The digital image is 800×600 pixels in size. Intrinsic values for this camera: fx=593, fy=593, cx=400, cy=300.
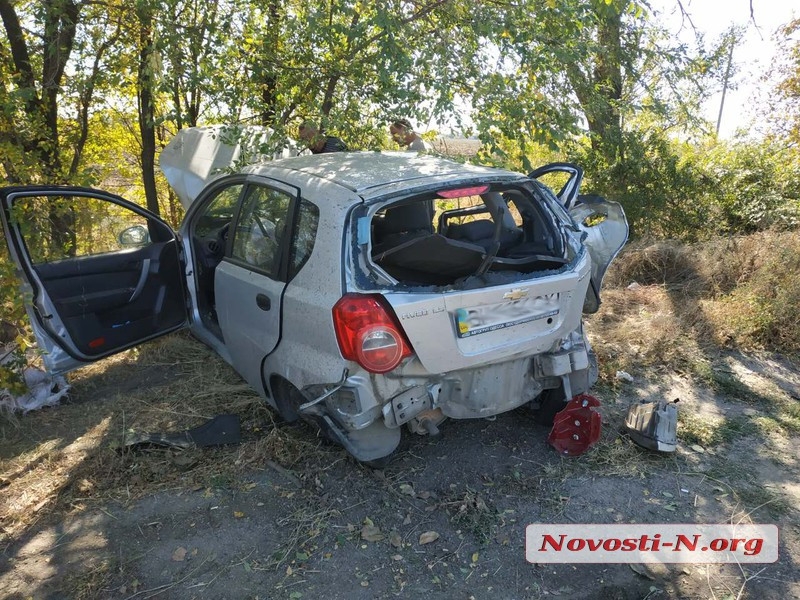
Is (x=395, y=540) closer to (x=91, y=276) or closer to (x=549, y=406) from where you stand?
(x=549, y=406)

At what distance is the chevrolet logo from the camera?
303cm

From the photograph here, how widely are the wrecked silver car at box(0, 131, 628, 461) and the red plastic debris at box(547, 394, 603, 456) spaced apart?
0.09 m

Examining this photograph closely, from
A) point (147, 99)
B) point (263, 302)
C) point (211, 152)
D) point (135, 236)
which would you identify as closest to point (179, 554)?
point (263, 302)

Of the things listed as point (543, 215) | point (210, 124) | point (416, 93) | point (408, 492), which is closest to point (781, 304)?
point (543, 215)

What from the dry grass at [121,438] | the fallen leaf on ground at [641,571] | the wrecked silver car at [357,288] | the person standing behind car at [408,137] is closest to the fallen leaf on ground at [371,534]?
the wrecked silver car at [357,288]

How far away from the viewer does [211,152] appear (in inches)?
234

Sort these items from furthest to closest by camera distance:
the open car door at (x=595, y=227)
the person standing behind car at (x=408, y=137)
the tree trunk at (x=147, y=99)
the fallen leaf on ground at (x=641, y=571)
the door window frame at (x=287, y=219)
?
the person standing behind car at (x=408, y=137) → the tree trunk at (x=147, y=99) → the open car door at (x=595, y=227) → the door window frame at (x=287, y=219) → the fallen leaf on ground at (x=641, y=571)

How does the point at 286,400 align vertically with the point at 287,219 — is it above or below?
below

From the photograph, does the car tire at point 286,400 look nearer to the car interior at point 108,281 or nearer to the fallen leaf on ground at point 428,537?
the fallen leaf on ground at point 428,537

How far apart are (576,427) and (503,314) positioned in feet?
3.08

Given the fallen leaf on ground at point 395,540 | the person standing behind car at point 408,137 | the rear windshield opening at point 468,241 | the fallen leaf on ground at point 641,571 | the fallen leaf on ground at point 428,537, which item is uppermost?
the person standing behind car at point 408,137

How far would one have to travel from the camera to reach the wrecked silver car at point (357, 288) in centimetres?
293

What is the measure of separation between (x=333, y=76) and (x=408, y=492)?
4.09m

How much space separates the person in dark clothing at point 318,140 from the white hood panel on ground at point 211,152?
0.55ft
